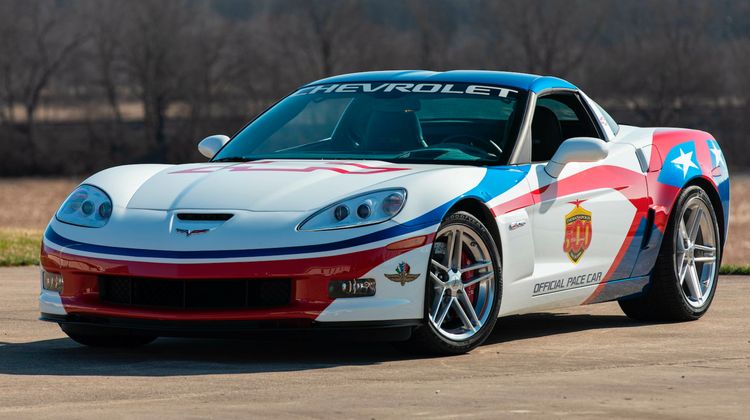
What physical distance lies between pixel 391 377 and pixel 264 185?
4.05 feet

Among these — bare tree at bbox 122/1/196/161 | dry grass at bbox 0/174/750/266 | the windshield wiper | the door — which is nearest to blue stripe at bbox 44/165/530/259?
the door

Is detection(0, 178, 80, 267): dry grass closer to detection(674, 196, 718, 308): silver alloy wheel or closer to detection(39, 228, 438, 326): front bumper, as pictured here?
detection(674, 196, 718, 308): silver alloy wheel

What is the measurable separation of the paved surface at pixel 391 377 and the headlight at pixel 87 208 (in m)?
0.64

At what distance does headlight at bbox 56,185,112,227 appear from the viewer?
672cm

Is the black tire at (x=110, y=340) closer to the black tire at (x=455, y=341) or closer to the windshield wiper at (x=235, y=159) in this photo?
the windshield wiper at (x=235, y=159)

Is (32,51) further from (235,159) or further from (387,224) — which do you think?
(387,224)

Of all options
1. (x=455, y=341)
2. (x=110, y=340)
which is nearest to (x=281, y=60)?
(x=110, y=340)

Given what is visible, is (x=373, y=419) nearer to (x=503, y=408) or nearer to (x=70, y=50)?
(x=503, y=408)

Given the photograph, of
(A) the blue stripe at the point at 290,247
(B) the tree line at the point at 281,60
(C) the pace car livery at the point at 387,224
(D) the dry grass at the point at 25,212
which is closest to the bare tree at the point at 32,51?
(B) the tree line at the point at 281,60

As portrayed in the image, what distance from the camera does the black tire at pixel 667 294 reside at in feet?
27.5

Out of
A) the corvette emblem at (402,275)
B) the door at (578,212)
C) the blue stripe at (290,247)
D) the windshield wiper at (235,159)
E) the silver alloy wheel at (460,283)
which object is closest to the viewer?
the blue stripe at (290,247)

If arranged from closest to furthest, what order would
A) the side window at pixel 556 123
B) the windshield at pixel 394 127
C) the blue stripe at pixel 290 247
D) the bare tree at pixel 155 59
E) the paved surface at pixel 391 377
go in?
the paved surface at pixel 391 377
the blue stripe at pixel 290 247
the windshield at pixel 394 127
the side window at pixel 556 123
the bare tree at pixel 155 59

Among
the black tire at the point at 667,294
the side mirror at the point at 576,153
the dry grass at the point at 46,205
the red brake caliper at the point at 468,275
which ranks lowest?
the dry grass at the point at 46,205

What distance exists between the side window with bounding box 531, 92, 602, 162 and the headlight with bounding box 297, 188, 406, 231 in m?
1.59
